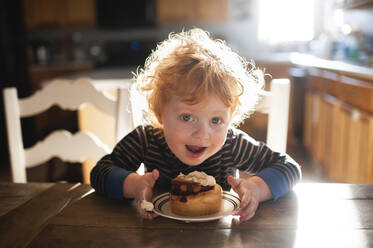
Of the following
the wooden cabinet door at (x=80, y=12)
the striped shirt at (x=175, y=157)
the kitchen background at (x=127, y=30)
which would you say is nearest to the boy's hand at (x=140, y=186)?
the striped shirt at (x=175, y=157)

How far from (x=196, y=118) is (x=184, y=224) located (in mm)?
223

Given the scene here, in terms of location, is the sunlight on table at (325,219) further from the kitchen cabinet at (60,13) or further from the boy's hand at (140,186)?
the kitchen cabinet at (60,13)

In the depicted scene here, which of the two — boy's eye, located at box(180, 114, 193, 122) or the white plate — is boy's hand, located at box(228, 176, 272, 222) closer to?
the white plate

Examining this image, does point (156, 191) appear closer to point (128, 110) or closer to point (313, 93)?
point (128, 110)

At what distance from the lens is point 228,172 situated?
984 mm

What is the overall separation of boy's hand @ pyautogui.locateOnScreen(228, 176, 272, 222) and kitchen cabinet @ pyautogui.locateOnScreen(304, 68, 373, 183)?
1.38 meters

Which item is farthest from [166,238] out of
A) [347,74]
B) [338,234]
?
[347,74]

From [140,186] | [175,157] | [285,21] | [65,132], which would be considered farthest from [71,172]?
[285,21]

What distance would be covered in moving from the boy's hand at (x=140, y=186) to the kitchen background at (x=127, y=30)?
3257 mm

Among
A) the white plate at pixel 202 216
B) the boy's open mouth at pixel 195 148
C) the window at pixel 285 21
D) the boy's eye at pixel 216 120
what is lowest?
the white plate at pixel 202 216

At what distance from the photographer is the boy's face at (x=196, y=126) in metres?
0.75

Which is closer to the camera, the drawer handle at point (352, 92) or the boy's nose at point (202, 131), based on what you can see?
the boy's nose at point (202, 131)

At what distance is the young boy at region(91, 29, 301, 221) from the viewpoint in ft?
2.45

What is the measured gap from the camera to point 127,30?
16.2 ft
